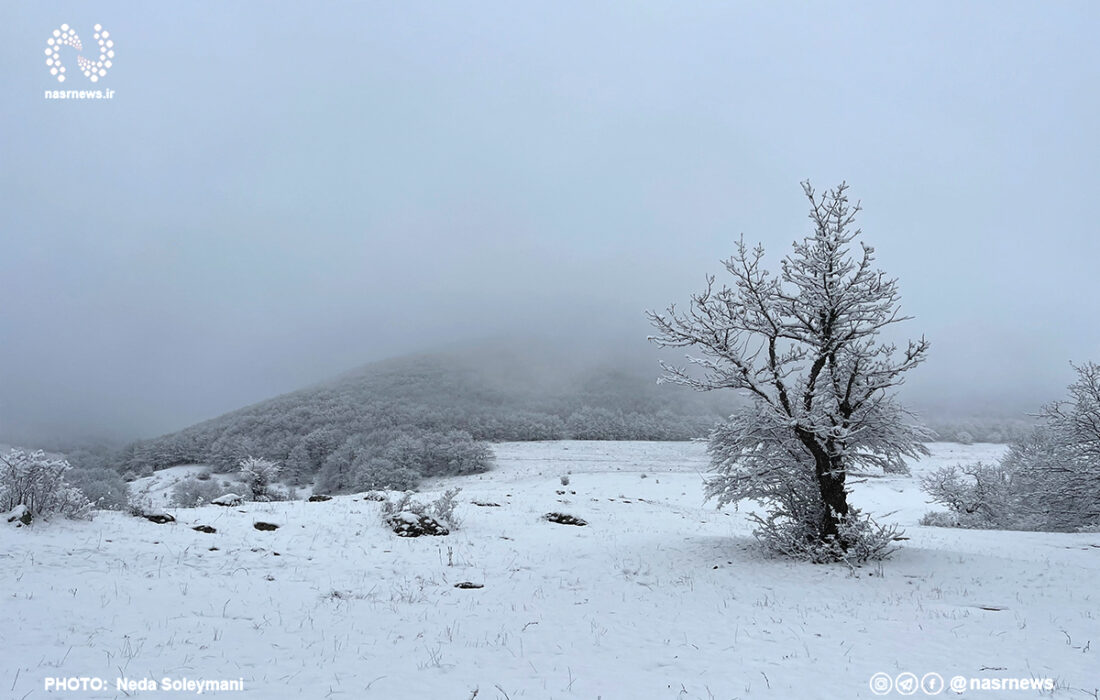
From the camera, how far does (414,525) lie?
15.8 m

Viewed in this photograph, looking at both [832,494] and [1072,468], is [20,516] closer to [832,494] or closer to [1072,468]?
[832,494]

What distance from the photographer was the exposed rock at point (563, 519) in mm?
19828

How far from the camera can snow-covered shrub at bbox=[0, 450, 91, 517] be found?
11797 mm

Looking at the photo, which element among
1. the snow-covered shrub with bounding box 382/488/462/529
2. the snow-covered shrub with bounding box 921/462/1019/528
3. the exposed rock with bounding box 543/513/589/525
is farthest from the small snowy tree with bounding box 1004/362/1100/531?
the snow-covered shrub with bounding box 382/488/462/529

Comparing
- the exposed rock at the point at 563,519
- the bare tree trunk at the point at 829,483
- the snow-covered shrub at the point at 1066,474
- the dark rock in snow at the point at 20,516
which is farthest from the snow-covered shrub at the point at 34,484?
the snow-covered shrub at the point at 1066,474

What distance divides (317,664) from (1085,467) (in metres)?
27.8

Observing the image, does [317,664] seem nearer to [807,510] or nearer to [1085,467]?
[807,510]

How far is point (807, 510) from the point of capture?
13.8 m

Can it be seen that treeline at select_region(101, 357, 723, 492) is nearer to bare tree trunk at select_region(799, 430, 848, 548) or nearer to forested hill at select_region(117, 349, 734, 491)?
forested hill at select_region(117, 349, 734, 491)

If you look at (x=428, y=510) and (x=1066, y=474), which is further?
(x=1066, y=474)

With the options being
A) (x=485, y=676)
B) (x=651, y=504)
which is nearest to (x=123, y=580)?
(x=485, y=676)

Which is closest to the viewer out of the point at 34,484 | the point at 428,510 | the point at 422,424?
the point at 34,484

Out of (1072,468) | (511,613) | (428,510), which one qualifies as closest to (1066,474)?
(1072,468)

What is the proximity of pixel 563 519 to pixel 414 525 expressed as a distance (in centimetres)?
663
